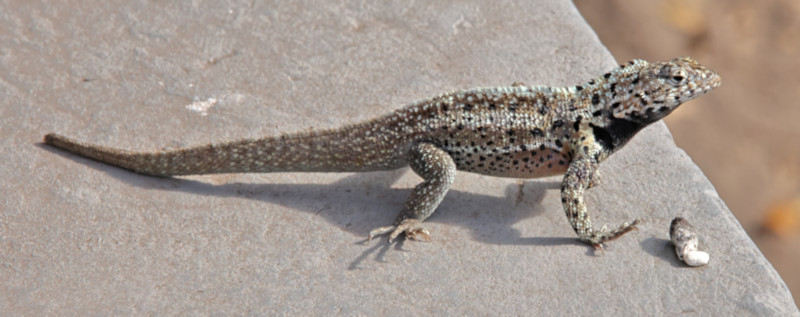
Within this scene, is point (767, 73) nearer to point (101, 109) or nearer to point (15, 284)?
point (101, 109)

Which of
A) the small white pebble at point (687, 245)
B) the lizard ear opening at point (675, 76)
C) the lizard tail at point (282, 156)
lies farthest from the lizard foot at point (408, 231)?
the lizard ear opening at point (675, 76)

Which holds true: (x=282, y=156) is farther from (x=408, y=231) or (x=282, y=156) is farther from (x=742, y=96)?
(x=742, y=96)

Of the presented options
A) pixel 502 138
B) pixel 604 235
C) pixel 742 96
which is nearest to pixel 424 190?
pixel 502 138

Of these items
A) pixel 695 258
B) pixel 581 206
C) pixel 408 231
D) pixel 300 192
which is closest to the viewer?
pixel 695 258

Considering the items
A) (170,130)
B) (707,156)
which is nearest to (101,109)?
(170,130)

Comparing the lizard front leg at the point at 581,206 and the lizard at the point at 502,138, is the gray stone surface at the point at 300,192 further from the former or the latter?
the lizard at the point at 502,138

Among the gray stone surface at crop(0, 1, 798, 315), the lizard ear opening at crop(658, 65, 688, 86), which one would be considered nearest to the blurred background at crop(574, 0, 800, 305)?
the gray stone surface at crop(0, 1, 798, 315)
